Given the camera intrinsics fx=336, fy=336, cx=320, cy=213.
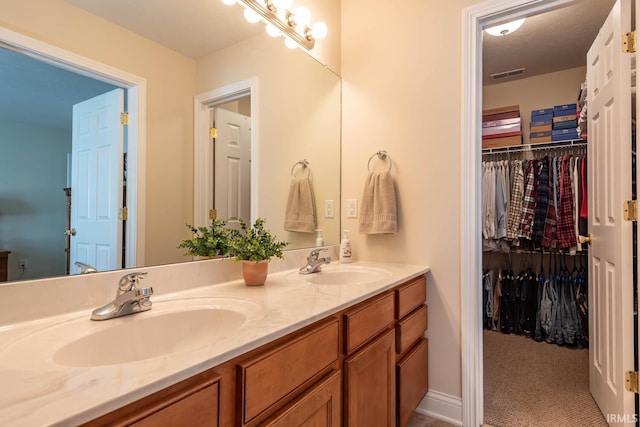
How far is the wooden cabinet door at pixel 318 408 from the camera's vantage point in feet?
2.80

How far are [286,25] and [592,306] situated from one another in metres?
2.26

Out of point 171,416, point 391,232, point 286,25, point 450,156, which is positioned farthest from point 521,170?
point 171,416

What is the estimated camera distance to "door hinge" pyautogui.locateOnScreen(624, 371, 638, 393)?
4.66 feet

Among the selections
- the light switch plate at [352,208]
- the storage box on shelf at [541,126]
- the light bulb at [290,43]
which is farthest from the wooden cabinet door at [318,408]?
the storage box on shelf at [541,126]

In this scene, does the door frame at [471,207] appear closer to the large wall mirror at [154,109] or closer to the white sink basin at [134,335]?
the large wall mirror at [154,109]

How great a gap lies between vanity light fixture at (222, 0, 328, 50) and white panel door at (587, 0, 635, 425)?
143cm

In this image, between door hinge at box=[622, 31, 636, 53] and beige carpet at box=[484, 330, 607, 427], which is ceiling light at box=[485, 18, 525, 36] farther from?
beige carpet at box=[484, 330, 607, 427]

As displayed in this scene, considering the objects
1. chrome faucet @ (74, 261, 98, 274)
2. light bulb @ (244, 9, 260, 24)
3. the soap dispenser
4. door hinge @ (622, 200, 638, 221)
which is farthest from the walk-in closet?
chrome faucet @ (74, 261, 98, 274)

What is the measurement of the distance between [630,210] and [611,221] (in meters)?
0.20

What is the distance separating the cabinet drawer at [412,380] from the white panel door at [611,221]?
0.83 m

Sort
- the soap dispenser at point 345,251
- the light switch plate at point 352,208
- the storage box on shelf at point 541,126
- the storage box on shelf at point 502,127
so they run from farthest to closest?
the storage box on shelf at point 502,127 < the storage box on shelf at point 541,126 < the light switch plate at point 352,208 < the soap dispenser at point 345,251

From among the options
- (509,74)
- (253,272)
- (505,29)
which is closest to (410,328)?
(253,272)

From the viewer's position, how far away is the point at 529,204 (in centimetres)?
283

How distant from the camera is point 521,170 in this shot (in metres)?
2.93
